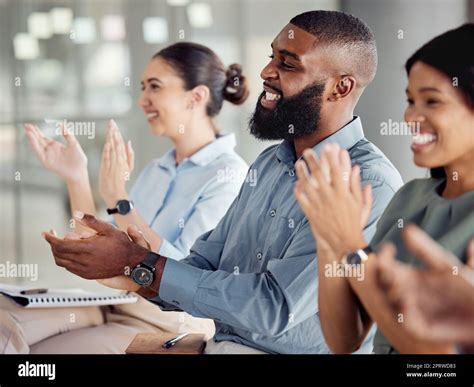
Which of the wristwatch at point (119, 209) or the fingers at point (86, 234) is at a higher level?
the wristwatch at point (119, 209)

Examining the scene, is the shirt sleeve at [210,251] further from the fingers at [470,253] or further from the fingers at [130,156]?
the fingers at [470,253]

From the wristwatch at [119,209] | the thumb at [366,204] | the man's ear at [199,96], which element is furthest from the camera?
the man's ear at [199,96]

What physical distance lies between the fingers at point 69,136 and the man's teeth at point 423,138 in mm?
1103

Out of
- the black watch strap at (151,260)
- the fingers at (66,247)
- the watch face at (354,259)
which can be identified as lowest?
the black watch strap at (151,260)

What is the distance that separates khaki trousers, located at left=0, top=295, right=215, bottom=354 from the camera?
277 cm

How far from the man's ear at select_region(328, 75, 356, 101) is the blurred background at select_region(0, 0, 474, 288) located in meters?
0.24

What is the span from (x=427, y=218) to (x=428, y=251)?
5.7 inches

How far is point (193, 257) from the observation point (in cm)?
268

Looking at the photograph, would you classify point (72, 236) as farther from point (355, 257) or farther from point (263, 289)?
point (355, 257)

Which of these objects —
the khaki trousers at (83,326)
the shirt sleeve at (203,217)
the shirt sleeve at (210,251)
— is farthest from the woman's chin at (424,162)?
the khaki trousers at (83,326)

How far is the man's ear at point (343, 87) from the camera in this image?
8.27 ft

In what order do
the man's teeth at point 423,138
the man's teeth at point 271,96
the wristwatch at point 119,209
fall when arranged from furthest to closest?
1. the wristwatch at point 119,209
2. the man's teeth at point 271,96
3. the man's teeth at point 423,138

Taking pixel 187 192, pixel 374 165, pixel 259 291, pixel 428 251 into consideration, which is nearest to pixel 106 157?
pixel 187 192

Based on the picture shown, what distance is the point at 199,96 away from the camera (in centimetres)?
316
